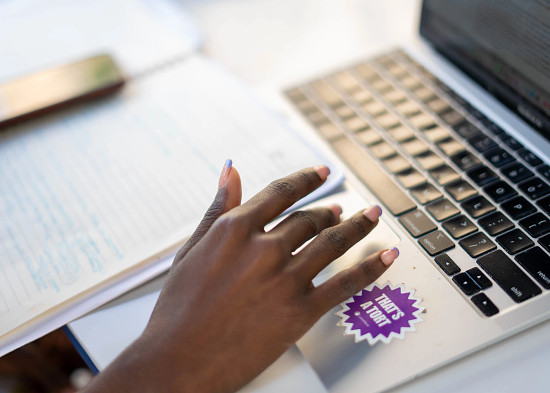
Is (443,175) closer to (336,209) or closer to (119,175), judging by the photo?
(336,209)

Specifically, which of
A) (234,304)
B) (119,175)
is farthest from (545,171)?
(119,175)

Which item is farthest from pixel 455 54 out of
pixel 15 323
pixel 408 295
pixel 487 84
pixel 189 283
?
pixel 15 323

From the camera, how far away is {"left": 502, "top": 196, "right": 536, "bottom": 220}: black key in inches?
17.9

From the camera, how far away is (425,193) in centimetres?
49

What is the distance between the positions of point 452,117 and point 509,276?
23cm

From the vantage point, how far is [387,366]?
1.23 feet

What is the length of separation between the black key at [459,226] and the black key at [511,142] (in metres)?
0.12

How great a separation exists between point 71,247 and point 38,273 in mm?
39

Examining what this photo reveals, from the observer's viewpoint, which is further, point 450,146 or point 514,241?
point 450,146

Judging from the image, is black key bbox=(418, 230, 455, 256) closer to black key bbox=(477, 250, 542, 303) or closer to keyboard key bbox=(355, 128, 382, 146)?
black key bbox=(477, 250, 542, 303)

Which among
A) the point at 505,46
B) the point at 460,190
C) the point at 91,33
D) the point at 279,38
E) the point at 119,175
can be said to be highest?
the point at 91,33

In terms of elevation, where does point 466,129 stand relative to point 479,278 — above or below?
above

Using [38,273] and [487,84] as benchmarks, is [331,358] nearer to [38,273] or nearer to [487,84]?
[38,273]

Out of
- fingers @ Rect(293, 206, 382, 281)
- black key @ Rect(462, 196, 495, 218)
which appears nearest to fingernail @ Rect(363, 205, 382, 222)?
fingers @ Rect(293, 206, 382, 281)
